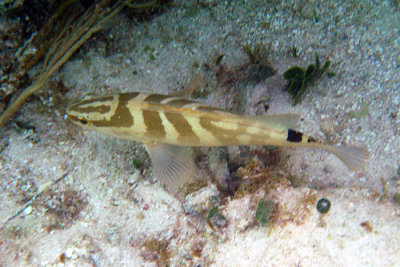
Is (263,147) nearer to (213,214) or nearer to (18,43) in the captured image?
(213,214)

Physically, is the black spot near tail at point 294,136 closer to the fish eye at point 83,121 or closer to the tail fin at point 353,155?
the tail fin at point 353,155

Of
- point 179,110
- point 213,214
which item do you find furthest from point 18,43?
point 213,214

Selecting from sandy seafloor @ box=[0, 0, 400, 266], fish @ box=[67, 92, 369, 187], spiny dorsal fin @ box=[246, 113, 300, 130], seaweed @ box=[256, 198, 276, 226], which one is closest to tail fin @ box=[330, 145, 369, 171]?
fish @ box=[67, 92, 369, 187]

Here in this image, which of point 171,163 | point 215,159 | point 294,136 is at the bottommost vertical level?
point 215,159

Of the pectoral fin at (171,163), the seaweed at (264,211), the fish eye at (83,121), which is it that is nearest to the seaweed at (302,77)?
the seaweed at (264,211)

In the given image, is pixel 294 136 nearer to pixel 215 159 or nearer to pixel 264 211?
pixel 264 211

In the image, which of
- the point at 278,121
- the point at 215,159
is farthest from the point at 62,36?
the point at 278,121
